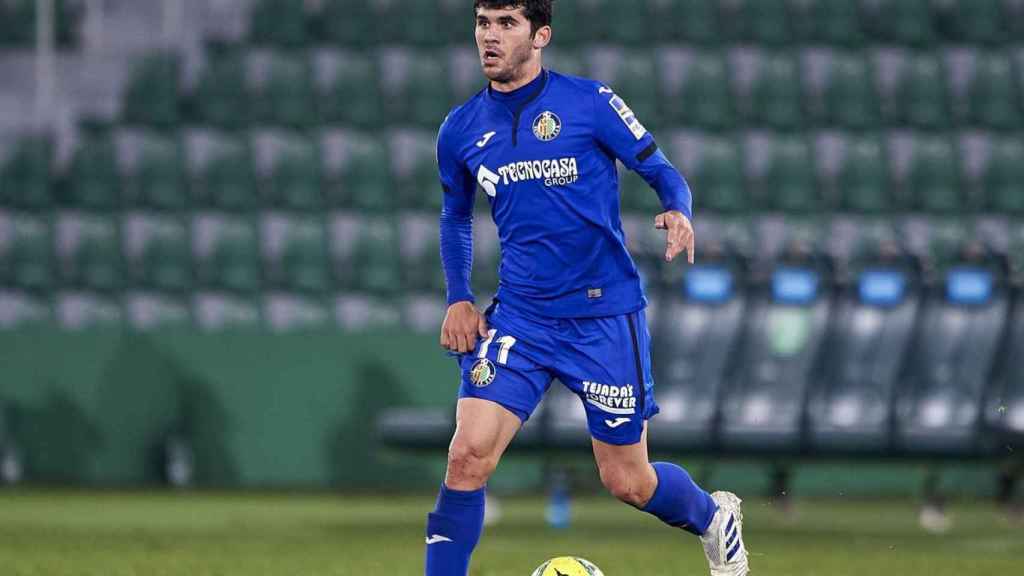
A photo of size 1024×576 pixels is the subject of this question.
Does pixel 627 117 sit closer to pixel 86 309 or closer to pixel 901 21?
pixel 86 309

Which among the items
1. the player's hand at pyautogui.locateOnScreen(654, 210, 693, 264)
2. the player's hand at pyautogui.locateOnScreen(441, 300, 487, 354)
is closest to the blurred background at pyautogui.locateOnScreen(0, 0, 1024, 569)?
the player's hand at pyautogui.locateOnScreen(441, 300, 487, 354)

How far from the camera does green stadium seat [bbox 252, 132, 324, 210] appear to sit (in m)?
14.6

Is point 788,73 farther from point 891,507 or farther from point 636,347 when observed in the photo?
point 636,347

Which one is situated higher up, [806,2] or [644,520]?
[806,2]

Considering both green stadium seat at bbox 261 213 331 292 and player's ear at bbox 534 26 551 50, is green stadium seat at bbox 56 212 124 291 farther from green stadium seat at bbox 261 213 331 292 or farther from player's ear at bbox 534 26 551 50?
player's ear at bbox 534 26 551 50

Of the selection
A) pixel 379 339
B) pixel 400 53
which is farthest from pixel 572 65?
pixel 379 339

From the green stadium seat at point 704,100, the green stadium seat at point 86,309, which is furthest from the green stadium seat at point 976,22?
the green stadium seat at point 86,309

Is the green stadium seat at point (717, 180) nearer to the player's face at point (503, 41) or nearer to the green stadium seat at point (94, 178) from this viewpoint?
the green stadium seat at point (94, 178)

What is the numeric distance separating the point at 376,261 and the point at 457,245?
8.17 meters

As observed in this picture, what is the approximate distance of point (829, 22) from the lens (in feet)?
50.2

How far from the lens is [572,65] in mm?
14711

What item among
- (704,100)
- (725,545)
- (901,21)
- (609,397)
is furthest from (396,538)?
(901,21)

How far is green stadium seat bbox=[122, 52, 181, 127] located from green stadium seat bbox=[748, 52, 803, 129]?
15.5 feet

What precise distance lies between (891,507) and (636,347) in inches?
286
